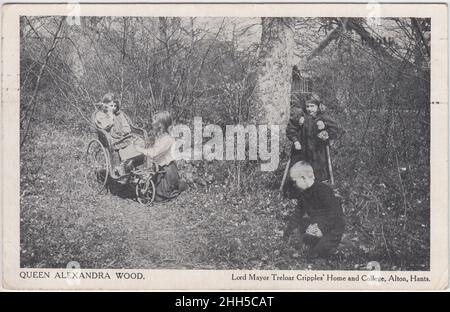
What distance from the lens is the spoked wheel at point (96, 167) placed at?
579cm

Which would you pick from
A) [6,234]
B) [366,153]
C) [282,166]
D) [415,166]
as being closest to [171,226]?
[282,166]

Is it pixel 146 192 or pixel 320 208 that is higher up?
pixel 146 192

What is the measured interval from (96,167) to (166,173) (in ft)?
2.38

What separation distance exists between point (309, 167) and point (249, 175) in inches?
24.1

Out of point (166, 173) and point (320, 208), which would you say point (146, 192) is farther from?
point (320, 208)

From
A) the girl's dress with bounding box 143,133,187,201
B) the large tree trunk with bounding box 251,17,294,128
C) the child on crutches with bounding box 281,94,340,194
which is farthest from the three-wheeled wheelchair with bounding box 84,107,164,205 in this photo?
the child on crutches with bounding box 281,94,340,194

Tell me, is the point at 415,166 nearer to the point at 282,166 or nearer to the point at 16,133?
the point at 282,166

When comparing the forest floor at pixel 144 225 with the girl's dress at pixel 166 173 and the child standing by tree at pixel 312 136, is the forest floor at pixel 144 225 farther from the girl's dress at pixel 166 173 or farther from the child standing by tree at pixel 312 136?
the child standing by tree at pixel 312 136

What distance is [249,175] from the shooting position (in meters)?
5.76

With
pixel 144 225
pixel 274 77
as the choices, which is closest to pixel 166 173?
pixel 144 225

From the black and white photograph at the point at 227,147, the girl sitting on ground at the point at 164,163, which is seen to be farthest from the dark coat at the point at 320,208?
the girl sitting on ground at the point at 164,163

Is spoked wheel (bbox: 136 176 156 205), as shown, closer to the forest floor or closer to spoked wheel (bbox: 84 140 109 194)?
the forest floor

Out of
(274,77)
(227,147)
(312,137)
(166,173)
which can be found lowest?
(166,173)

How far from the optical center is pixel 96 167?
5805mm
